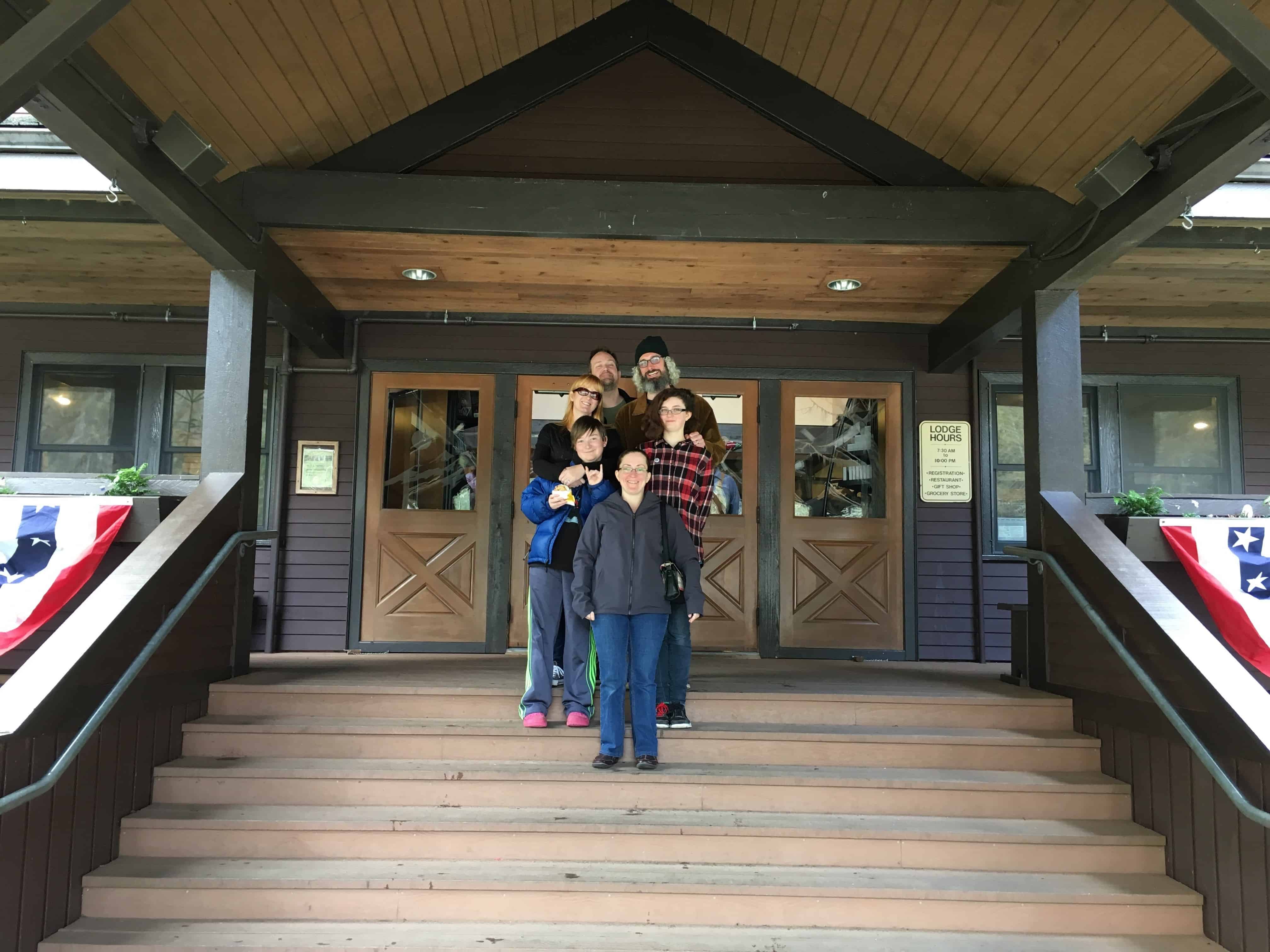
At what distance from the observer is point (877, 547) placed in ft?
21.6

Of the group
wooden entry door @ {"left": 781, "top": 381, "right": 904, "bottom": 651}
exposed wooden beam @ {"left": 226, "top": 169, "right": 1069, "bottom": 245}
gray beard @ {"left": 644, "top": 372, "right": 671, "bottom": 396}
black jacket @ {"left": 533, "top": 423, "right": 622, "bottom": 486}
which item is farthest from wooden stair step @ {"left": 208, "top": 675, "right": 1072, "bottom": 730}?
exposed wooden beam @ {"left": 226, "top": 169, "right": 1069, "bottom": 245}

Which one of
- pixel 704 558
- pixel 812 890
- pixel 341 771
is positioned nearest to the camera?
pixel 812 890

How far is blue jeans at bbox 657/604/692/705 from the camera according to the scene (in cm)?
390

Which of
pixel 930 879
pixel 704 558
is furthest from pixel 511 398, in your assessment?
pixel 930 879

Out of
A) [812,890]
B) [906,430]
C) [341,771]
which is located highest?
[906,430]

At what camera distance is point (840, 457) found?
21.8 feet

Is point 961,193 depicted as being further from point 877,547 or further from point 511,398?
point 511,398

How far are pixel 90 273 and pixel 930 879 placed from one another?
6.06 m

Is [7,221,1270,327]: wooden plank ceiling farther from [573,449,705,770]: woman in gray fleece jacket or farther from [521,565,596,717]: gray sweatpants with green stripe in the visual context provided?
[521,565,596,717]: gray sweatpants with green stripe

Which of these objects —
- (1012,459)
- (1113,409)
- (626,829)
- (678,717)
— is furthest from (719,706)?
(1113,409)

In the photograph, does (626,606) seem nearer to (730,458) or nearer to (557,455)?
(557,455)

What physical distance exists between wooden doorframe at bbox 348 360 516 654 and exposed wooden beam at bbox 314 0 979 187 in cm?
188

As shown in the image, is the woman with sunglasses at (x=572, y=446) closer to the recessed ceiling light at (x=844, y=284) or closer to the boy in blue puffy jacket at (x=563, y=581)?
the boy in blue puffy jacket at (x=563, y=581)

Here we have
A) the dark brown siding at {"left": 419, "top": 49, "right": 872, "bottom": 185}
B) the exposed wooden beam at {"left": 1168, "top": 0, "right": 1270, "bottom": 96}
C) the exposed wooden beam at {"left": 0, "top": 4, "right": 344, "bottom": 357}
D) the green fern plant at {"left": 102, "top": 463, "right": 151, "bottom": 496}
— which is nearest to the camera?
the exposed wooden beam at {"left": 1168, "top": 0, "right": 1270, "bottom": 96}
